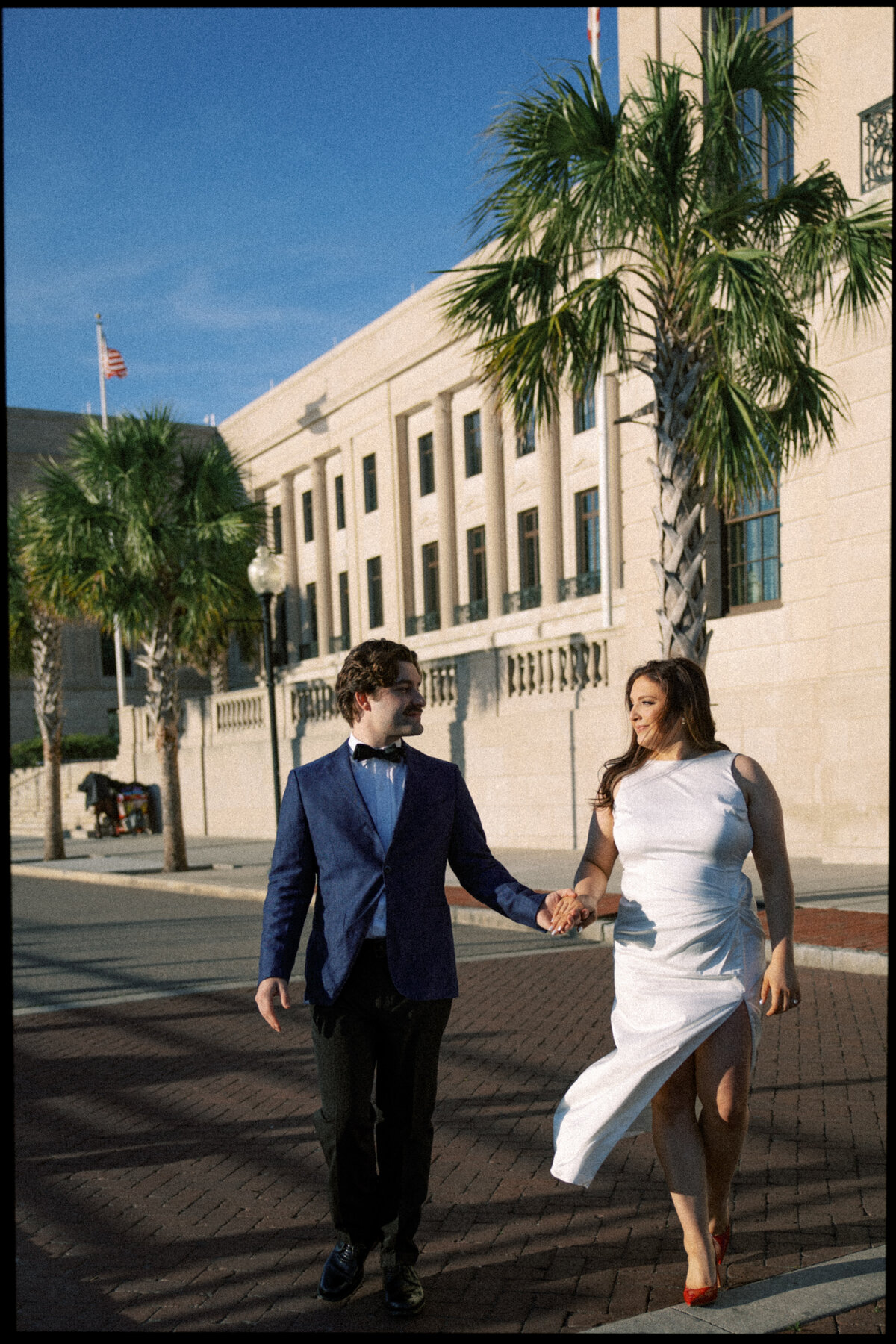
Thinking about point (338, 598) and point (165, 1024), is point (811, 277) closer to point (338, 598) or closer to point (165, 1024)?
point (165, 1024)

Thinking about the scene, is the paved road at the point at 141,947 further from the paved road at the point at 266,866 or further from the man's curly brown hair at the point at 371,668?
the man's curly brown hair at the point at 371,668

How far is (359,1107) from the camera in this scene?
3.78 meters

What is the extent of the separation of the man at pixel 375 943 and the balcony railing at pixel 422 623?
31.4m

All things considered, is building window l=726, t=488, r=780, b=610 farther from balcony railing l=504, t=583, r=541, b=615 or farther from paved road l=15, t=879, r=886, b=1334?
balcony railing l=504, t=583, r=541, b=615

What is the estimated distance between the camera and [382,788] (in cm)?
396

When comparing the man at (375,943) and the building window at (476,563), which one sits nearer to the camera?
the man at (375,943)

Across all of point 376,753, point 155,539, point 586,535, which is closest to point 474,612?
point 586,535

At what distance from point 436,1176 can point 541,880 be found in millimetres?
10298

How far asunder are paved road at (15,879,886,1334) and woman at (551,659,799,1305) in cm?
44

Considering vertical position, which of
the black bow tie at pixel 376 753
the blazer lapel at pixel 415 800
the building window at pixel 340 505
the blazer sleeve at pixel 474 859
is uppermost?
the building window at pixel 340 505

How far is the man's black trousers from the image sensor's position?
377 centimetres

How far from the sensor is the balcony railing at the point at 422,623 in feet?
116

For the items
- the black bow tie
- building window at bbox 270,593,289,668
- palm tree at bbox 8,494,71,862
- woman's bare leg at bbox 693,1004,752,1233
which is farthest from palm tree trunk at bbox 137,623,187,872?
woman's bare leg at bbox 693,1004,752,1233

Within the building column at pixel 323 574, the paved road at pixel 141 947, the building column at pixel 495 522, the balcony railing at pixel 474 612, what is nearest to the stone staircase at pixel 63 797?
the building column at pixel 323 574
